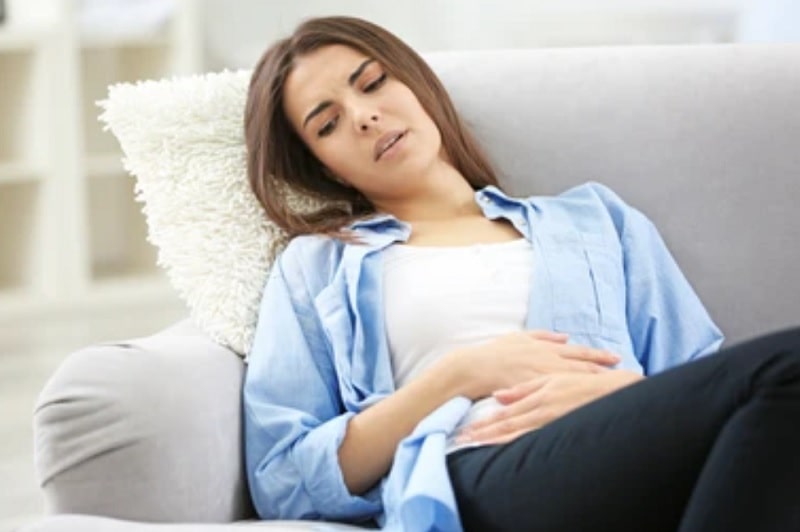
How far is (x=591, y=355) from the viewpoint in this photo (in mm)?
1591

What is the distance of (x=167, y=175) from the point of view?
1.79 m

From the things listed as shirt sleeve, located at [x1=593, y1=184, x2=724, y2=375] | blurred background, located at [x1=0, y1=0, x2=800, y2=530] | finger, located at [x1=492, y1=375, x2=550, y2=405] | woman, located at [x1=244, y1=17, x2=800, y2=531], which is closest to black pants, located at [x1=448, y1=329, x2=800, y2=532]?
woman, located at [x1=244, y1=17, x2=800, y2=531]

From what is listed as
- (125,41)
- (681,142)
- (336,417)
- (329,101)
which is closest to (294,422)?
(336,417)

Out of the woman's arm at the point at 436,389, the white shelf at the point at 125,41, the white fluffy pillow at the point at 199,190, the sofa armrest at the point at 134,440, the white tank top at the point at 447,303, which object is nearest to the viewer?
the sofa armrest at the point at 134,440

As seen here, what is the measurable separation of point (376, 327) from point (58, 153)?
225 cm

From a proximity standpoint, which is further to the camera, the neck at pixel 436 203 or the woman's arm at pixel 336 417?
the neck at pixel 436 203

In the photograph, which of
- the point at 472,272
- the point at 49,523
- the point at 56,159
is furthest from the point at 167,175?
the point at 56,159

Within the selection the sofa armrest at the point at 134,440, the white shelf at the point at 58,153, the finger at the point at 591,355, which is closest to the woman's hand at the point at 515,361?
the finger at the point at 591,355

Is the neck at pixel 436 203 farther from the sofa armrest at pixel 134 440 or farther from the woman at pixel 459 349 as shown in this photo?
the sofa armrest at pixel 134 440

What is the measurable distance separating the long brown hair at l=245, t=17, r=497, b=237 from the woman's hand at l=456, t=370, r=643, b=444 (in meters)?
0.33

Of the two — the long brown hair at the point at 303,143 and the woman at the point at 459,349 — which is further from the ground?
the long brown hair at the point at 303,143

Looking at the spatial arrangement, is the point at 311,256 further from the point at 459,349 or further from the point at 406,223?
the point at 459,349

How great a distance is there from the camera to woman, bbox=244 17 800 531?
127 centimetres

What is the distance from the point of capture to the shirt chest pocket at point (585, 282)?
1669 mm
